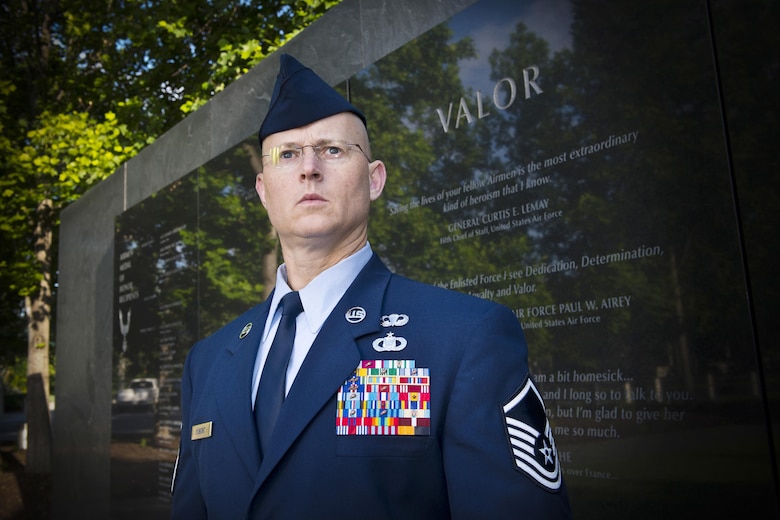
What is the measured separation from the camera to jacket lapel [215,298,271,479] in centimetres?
175

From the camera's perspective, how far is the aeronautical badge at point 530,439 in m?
1.57

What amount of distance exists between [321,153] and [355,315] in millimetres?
413

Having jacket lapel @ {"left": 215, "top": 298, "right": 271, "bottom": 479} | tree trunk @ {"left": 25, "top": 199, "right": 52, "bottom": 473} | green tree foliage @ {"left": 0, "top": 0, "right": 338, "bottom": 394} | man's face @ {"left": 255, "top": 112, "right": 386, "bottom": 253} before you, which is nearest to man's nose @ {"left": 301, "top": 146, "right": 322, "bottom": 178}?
man's face @ {"left": 255, "top": 112, "right": 386, "bottom": 253}

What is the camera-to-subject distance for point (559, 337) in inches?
128

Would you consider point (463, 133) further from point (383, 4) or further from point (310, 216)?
point (310, 216)

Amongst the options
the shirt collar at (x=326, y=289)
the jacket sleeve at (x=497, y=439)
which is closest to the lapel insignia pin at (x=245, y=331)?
the shirt collar at (x=326, y=289)

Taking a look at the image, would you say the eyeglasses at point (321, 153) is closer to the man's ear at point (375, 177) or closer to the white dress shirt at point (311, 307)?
the man's ear at point (375, 177)

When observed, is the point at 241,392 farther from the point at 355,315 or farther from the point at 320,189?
the point at 320,189

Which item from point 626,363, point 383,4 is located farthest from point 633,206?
point 383,4

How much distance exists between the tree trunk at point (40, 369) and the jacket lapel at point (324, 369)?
1347 centimetres

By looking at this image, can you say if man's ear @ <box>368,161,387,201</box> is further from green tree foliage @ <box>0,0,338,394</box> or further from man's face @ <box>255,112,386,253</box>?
green tree foliage @ <box>0,0,338,394</box>

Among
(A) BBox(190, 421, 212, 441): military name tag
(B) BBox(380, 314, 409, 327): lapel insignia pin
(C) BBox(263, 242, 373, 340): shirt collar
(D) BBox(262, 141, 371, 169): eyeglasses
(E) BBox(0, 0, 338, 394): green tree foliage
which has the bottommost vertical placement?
(A) BBox(190, 421, 212, 441): military name tag

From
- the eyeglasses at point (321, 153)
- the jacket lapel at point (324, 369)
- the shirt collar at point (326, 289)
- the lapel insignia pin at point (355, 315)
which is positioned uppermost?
the eyeglasses at point (321, 153)

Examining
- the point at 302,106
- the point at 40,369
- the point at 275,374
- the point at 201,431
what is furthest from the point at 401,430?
the point at 40,369
